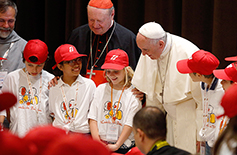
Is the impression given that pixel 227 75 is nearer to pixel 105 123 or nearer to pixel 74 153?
pixel 105 123

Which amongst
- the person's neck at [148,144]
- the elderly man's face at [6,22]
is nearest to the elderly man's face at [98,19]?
the elderly man's face at [6,22]

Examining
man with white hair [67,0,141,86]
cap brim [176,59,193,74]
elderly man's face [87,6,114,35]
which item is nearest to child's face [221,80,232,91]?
cap brim [176,59,193,74]

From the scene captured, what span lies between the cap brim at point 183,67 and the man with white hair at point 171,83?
202 millimetres

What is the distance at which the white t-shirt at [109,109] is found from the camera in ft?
10.2

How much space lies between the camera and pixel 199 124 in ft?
9.78

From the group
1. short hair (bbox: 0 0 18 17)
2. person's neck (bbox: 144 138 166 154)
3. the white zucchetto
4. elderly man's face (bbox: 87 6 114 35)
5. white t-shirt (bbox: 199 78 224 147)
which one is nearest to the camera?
person's neck (bbox: 144 138 166 154)

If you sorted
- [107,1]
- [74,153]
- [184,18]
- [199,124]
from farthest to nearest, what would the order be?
[184,18] < [107,1] < [199,124] < [74,153]

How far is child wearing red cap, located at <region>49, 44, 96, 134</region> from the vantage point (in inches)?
127

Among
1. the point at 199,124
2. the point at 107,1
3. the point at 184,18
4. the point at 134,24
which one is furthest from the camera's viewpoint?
the point at 134,24

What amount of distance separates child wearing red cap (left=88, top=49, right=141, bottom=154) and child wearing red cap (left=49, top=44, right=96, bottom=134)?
10 centimetres

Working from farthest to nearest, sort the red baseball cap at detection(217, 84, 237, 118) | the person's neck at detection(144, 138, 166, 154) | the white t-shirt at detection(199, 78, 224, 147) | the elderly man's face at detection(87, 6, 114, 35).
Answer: the elderly man's face at detection(87, 6, 114, 35)
the white t-shirt at detection(199, 78, 224, 147)
the person's neck at detection(144, 138, 166, 154)
the red baseball cap at detection(217, 84, 237, 118)

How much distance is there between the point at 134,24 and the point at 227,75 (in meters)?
2.30

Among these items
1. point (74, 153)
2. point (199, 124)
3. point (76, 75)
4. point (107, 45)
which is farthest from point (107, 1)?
point (74, 153)

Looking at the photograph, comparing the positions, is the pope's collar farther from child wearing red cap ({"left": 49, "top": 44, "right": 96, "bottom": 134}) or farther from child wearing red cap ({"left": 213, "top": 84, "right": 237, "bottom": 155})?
child wearing red cap ({"left": 213, "top": 84, "right": 237, "bottom": 155})
